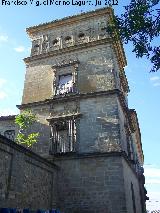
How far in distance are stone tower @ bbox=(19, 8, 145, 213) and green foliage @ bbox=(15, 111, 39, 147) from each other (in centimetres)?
53

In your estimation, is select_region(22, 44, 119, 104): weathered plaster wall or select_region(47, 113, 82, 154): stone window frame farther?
select_region(22, 44, 119, 104): weathered plaster wall

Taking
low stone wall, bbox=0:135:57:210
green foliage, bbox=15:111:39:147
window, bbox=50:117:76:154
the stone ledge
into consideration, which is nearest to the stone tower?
window, bbox=50:117:76:154

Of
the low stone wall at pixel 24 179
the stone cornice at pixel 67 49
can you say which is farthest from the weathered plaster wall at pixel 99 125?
the stone cornice at pixel 67 49

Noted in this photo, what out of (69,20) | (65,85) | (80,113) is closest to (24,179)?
(80,113)

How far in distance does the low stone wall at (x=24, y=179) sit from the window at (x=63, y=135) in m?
1.76

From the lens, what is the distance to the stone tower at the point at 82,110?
45.8ft

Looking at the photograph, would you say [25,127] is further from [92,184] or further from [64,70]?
[92,184]

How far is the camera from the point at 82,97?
16.7 metres

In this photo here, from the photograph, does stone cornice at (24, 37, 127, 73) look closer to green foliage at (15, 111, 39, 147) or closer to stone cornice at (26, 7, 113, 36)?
stone cornice at (26, 7, 113, 36)

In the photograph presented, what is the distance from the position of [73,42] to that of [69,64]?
2056 mm

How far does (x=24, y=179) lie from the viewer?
11547mm

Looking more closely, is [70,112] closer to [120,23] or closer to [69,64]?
[69,64]

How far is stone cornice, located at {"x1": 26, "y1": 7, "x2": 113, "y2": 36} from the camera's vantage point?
19641 mm

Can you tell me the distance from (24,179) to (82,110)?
19.7 feet
